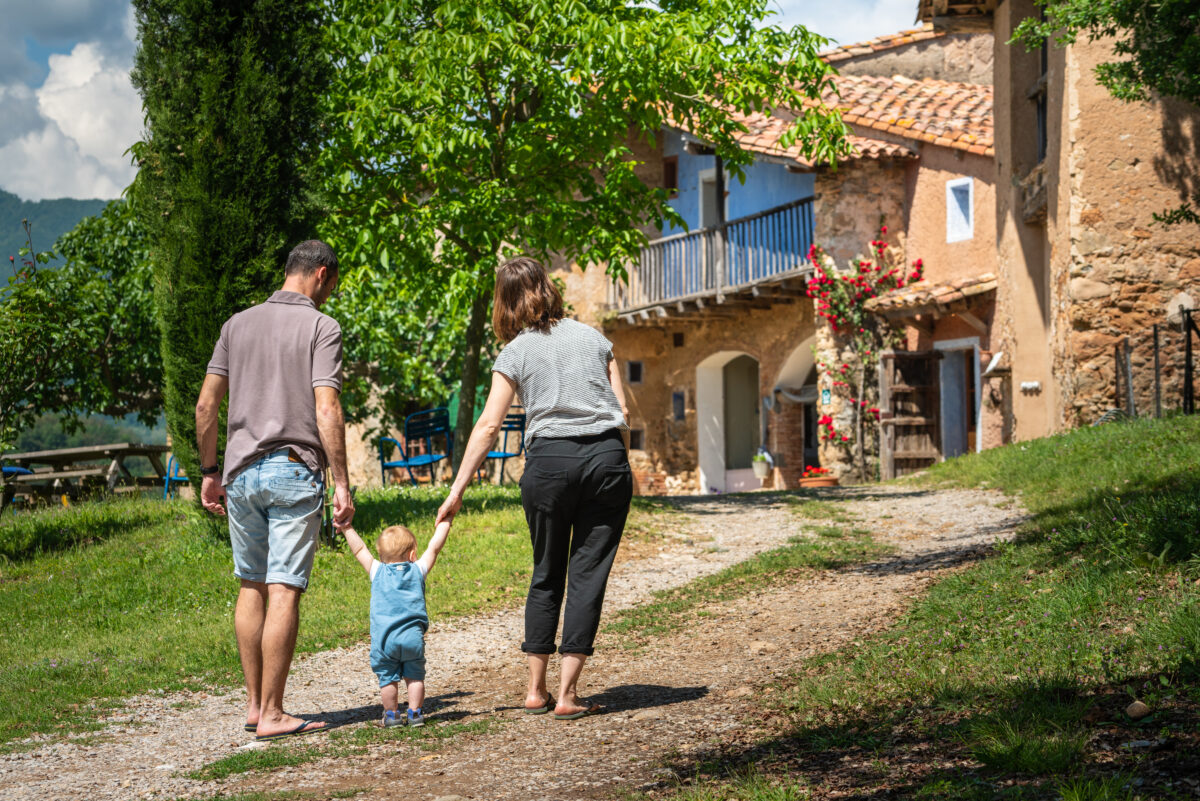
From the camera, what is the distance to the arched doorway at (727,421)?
22250 millimetres

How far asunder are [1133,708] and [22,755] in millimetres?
3913

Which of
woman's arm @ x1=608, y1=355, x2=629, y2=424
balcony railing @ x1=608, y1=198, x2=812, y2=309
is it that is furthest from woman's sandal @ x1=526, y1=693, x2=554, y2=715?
balcony railing @ x1=608, y1=198, x2=812, y2=309

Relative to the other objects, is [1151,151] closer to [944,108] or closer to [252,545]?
[944,108]

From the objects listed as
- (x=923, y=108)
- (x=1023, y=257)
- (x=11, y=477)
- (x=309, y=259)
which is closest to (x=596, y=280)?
(x=923, y=108)

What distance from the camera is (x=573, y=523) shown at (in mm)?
4316

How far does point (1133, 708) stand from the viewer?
327 cm

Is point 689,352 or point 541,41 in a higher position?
point 541,41

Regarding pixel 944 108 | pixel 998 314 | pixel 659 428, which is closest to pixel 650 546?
→ pixel 998 314

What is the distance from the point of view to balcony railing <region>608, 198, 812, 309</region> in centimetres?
1864

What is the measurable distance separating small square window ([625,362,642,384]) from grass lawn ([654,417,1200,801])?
16.8 m

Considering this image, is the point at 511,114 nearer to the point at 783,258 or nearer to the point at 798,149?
the point at 798,149

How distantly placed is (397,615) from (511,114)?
27.9 feet

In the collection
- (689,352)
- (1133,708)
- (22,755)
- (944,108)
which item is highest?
(944,108)

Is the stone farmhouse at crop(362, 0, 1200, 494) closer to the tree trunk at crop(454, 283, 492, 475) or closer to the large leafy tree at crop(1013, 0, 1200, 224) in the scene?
the large leafy tree at crop(1013, 0, 1200, 224)
